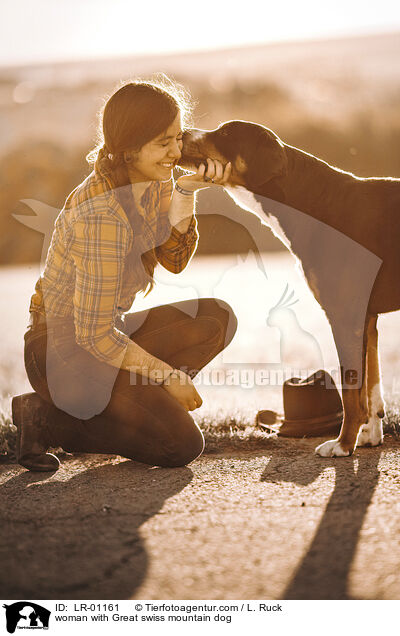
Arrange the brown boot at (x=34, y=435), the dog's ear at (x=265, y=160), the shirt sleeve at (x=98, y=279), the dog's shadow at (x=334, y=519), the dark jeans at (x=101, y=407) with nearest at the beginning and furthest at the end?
the dog's shadow at (x=334, y=519) < the shirt sleeve at (x=98, y=279) < the dark jeans at (x=101, y=407) < the brown boot at (x=34, y=435) < the dog's ear at (x=265, y=160)

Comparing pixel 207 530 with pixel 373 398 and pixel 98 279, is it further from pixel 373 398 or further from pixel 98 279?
pixel 373 398

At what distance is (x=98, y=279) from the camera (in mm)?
2541

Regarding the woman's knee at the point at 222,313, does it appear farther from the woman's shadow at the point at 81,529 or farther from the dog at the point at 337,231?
the woman's shadow at the point at 81,529

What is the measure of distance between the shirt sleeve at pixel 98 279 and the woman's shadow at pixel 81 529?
535 millimetres

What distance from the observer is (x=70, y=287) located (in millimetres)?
2773

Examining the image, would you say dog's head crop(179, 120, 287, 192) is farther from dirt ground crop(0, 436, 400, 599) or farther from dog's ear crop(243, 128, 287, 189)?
dirt ground crop(0, 436, 400, 599)

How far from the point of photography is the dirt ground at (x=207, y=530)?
65.2 inches

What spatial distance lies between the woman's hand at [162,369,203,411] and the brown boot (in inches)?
22.3

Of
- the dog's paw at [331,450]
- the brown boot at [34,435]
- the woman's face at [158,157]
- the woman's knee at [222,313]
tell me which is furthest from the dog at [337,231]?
the brown boot at [34,435]

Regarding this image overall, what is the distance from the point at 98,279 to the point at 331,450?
130 centimetres

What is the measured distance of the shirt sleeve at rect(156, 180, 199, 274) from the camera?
3.10m
